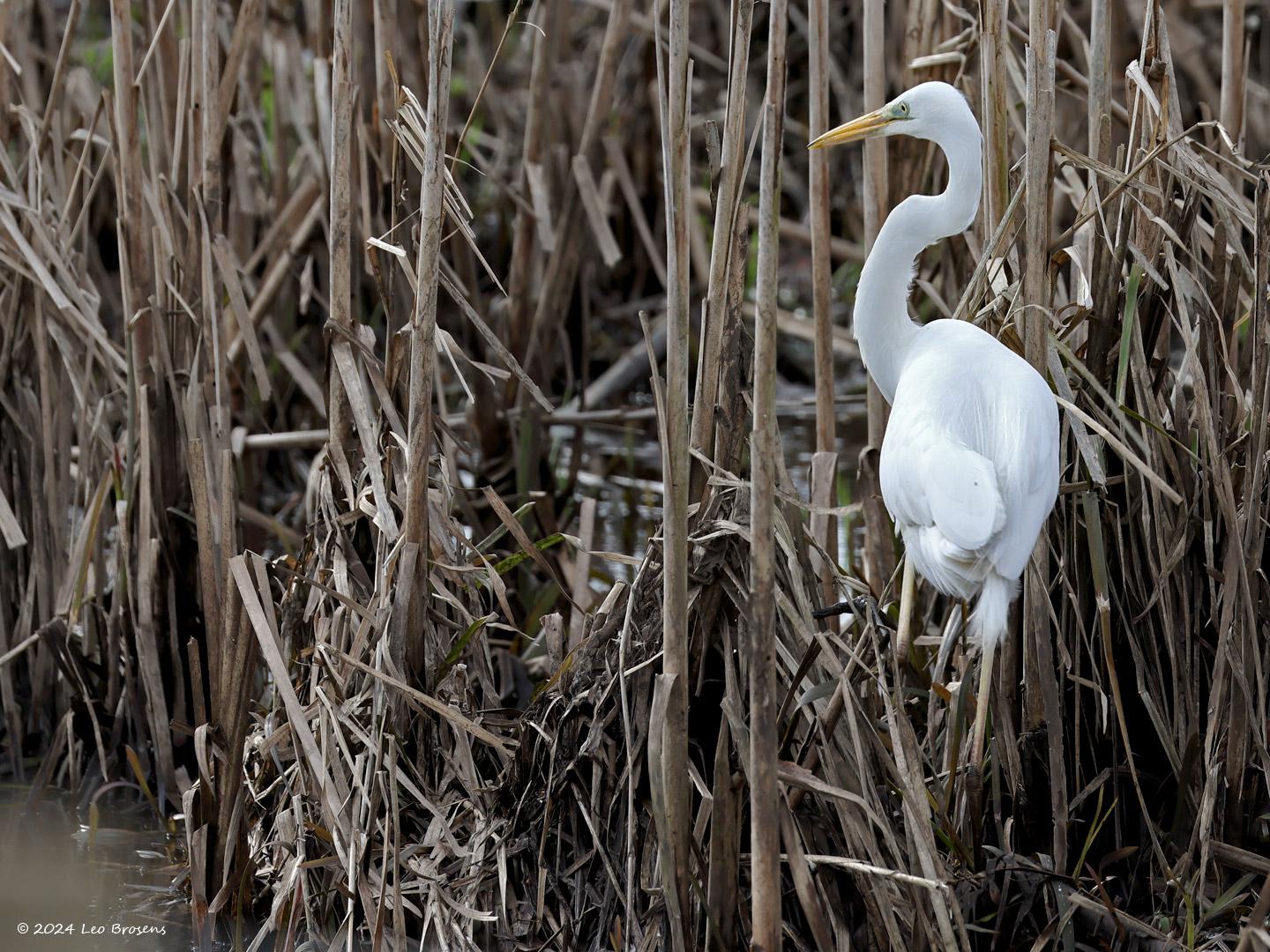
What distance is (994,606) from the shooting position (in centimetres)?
190

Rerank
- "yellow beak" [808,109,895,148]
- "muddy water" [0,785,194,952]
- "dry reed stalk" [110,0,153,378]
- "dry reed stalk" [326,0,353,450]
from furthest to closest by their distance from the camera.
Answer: "dry reed stalk" [110,0,153,378] → "muddy water" [0,785,194,952] → "yellow beak" [808,109,895,148] → "dry reed stalk" [326,0,353,450]

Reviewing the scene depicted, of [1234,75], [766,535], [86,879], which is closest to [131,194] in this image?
[86,879]

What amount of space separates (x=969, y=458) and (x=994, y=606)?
0.69ft

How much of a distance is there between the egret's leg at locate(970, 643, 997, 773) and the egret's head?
0.79 metres

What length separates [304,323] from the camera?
4.18 m

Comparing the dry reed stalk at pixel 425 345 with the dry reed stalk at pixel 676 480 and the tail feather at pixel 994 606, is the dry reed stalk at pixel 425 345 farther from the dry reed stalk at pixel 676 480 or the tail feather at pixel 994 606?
the tail feather at pixel 994 606

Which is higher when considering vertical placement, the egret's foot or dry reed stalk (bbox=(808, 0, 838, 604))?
dry reed stalk (bbox=(808, 0, 838, 604))

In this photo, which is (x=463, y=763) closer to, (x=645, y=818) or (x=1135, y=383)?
(x=645, y=818)

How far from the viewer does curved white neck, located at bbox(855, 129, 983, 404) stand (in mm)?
2098

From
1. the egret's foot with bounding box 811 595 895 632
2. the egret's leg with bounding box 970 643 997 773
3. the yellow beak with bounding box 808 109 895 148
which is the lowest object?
the egret's leg with bounding box 970 643 997 773

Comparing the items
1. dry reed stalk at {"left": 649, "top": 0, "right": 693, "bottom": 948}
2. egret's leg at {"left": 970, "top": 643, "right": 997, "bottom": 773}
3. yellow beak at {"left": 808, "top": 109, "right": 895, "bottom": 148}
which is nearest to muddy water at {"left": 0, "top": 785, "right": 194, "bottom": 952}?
dry reed stalk at {"left": 649, "top": 0, "right": 693, "bottom": 948}

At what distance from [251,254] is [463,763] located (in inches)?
88.1

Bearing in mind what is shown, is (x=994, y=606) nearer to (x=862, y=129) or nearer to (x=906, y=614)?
(x=906, y=614)

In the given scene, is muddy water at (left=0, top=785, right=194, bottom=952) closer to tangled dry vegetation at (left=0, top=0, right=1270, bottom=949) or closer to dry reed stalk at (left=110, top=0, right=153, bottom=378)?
tangled dry vegetation at (left=0, top=0, right=1270, bottom=949)
